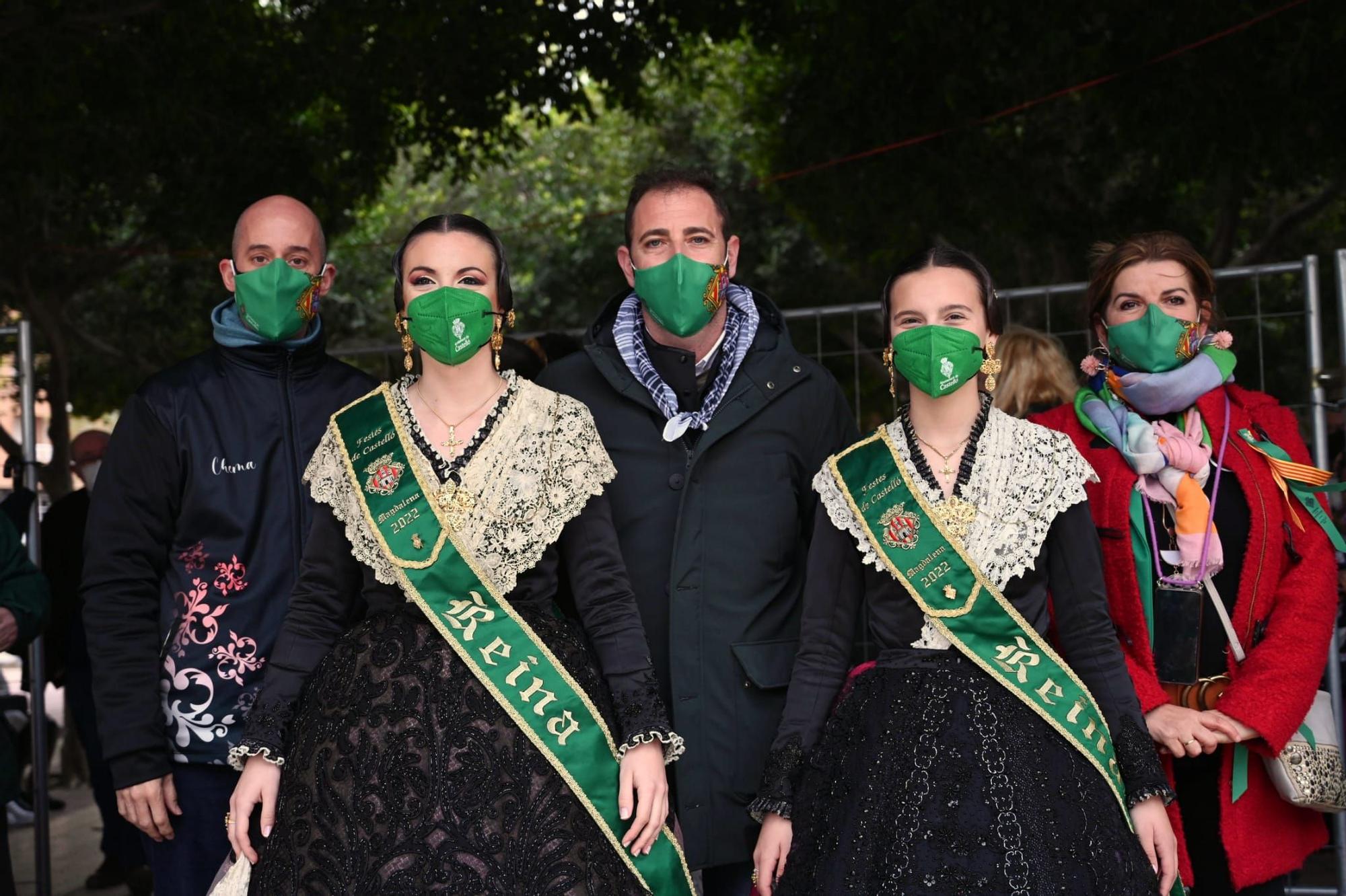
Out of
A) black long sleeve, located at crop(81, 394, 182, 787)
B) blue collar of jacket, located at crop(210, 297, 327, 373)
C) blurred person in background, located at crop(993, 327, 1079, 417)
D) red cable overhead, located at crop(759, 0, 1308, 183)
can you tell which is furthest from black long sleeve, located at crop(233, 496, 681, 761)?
red cable overhead, located at crop(759, 0, 1308, 183)

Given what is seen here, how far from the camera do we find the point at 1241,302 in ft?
33.6

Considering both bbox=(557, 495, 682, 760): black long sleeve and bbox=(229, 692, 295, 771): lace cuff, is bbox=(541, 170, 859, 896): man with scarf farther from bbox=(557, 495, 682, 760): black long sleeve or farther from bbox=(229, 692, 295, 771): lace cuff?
bbox=(229, 692, 295, 771): lace cuff

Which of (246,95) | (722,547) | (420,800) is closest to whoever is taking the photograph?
(420,800)

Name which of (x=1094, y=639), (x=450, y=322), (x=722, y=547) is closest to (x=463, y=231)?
(x=450, y=322)

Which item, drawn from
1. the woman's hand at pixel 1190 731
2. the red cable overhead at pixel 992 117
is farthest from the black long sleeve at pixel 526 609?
the red cable overhead at pixel 992 117

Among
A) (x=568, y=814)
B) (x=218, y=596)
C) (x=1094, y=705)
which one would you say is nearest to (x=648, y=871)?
(x=568, y=814)

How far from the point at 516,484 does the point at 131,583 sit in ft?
3.49

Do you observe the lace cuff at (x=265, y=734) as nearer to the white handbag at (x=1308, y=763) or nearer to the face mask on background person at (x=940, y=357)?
the face mask on background person at (x=940, y=357)

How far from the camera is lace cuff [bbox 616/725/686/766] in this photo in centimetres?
268

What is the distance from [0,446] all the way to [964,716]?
8.61m

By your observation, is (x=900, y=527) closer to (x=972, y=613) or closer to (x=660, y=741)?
(x=972, y=613)

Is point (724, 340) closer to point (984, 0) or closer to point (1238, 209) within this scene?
point (984, 0)

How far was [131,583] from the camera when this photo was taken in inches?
129

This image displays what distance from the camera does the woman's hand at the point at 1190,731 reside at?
3088 mm
